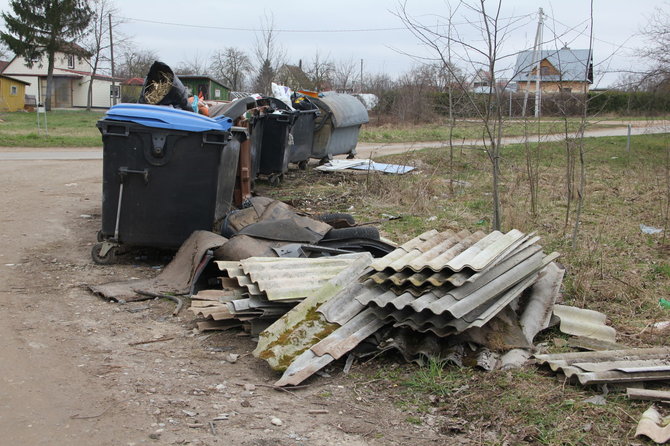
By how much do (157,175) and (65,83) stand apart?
57174 mm

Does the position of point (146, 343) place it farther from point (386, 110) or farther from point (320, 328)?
point (386, 110)

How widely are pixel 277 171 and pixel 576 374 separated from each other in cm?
904

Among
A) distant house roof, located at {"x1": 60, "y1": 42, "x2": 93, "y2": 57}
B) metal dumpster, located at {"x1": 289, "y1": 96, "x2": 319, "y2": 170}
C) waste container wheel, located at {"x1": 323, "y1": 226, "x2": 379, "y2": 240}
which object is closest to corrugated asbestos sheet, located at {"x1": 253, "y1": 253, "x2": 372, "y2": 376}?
waste container wheel, located at {"x1": 323, "y1": 226, "x2": 379, "y2": 240}

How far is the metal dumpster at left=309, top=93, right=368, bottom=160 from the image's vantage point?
15.0m

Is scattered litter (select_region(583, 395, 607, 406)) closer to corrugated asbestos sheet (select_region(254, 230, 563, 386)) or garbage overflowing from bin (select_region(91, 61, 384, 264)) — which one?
corrugated asbestos sheet (select_region(254, 230, 563, 386))

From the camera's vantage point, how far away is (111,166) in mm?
6629

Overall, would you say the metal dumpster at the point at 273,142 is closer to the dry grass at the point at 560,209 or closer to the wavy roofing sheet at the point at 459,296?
the dry grass at the point at 560,209

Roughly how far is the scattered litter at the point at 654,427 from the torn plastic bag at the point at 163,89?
243 inches

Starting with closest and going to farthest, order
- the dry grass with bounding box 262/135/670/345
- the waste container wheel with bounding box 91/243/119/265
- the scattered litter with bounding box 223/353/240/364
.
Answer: the scattered litter with bounding box 223/353/240/364
the dry grass with bounding box 262/135/670/345
the waste container wheel with bounding box 91/243/119/265

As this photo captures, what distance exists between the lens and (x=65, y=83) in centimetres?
5838

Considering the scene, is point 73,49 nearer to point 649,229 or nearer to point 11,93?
point 11,93

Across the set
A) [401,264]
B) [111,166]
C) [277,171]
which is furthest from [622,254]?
[277,171]

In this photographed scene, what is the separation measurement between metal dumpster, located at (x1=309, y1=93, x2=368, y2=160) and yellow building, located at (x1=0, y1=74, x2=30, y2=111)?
4017cm

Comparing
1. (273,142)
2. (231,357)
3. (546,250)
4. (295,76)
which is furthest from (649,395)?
(295,76)
